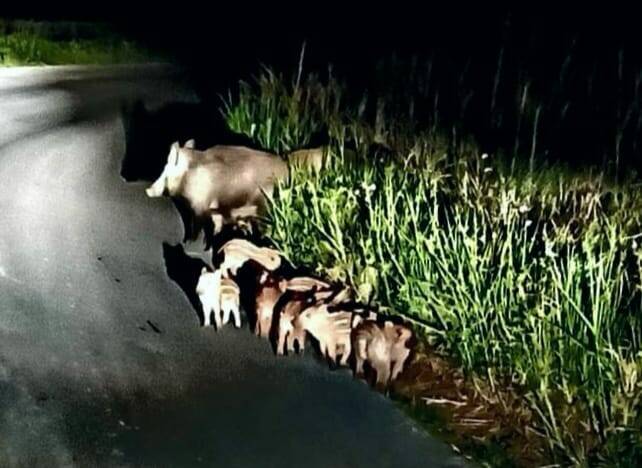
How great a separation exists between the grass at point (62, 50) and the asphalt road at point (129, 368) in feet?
3.73

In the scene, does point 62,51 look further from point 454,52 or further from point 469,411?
point 469,411

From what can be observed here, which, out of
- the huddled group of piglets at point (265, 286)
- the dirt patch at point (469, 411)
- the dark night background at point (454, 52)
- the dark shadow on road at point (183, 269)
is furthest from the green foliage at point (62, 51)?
the dirt patch at point (469, 411)

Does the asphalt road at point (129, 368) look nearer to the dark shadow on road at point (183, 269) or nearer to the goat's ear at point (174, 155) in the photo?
the dark shadow on road at point (183, 269)

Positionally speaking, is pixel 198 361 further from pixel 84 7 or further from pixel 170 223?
pixel 84 7

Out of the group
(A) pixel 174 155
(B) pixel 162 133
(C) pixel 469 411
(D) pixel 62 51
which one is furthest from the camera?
(D) pixel 62 51

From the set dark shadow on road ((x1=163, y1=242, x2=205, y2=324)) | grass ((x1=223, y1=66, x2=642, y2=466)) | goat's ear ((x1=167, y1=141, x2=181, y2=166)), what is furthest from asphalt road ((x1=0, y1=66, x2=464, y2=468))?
grass ((x1=223, y1=66, x2=642, y2=466))

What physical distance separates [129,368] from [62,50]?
103 inches

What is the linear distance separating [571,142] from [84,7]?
104 inches

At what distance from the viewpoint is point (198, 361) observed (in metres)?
2.91

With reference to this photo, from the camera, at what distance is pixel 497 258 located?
3.02 meters

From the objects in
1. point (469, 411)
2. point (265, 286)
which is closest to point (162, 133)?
point (265, 286)

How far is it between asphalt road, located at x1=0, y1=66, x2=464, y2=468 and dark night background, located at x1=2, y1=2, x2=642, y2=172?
0.98m

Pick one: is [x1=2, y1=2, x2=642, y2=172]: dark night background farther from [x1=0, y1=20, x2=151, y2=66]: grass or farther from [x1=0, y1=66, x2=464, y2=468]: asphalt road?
[x1=0, y1=66, x2=464, y2=468]: asphalt road

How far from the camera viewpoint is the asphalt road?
2537 millimetres
